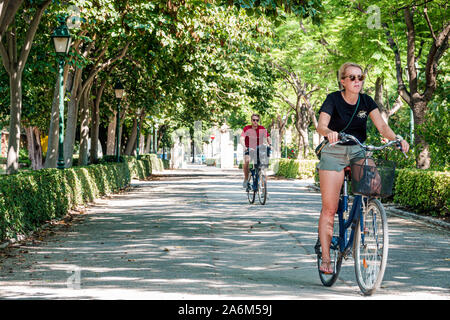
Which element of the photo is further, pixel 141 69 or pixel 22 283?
pixel 141 69

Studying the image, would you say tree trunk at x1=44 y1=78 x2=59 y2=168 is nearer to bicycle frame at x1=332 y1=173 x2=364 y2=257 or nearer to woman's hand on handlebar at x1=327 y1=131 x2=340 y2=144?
bicycle frame at x1=332 y1=173 x2=364 y2=257

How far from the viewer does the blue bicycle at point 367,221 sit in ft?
18.6

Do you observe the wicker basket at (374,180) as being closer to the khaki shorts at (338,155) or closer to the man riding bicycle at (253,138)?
the khaki shorts at (338,155)

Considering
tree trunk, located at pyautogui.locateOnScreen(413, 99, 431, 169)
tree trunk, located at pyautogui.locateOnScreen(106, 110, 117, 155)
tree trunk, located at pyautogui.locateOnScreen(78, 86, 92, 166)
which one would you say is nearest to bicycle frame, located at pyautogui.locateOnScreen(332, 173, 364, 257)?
tree trunk, located at pyautogui.locateOnScreen(413, 99, 431, 169)

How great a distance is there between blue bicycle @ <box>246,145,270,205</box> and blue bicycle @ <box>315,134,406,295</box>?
9611 mm

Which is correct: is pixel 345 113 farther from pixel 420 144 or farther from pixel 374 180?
pixel 420 144

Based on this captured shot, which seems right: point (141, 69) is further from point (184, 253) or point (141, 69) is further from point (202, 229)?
point (184, 253)

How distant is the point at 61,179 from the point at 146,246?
5.00m

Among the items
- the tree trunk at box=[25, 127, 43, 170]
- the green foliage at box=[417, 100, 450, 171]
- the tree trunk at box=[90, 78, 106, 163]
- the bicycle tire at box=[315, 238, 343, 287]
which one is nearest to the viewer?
the bicycle tire at box=[315, 238, 343, 287]

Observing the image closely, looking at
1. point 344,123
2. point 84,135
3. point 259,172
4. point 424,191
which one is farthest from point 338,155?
point 84,135

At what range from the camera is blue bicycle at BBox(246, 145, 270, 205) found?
15953mm

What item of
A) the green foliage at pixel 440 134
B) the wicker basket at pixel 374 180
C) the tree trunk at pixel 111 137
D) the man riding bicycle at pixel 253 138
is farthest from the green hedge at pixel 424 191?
the tree trunk at pixel 111 137

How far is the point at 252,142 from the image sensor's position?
51.8 ft
